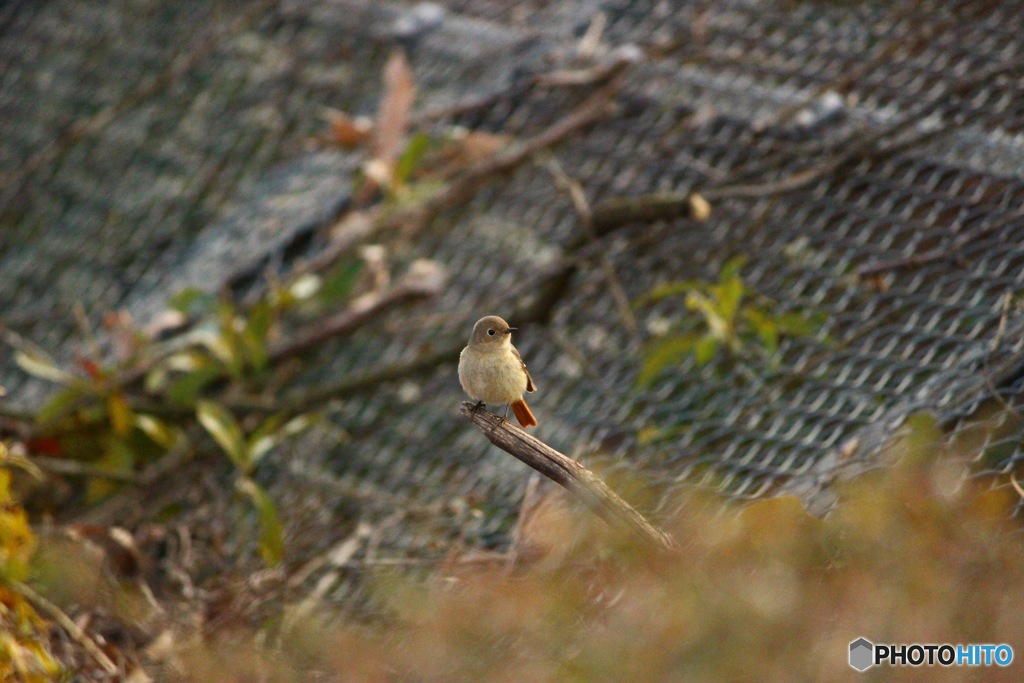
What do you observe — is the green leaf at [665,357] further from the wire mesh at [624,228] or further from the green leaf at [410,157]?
the green leaf at [410,157]

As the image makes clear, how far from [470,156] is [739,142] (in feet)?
3.85

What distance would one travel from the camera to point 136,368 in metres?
4.00

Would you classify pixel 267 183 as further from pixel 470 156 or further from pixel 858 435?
pixel 858 435

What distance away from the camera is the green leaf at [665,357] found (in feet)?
10.4

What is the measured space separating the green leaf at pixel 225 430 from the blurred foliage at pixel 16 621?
3.37ft

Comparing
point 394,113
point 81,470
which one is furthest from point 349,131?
point 81,470

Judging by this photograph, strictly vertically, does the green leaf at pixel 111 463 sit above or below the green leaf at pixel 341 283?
below

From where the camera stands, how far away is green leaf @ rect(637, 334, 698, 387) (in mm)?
3178

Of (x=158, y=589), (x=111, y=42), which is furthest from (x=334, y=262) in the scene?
(x=111, y=42)

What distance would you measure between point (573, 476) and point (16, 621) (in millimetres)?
1353

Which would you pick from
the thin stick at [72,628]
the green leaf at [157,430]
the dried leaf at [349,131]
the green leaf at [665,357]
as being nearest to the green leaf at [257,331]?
the green leaf at [157,430]

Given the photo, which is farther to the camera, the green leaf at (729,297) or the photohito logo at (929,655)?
the green leaf at (729,297)

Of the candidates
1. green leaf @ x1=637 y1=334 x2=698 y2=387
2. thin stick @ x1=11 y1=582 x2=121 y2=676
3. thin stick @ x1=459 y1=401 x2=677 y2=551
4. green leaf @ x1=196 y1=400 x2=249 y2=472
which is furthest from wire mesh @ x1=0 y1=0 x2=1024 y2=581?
thin stick @ x1=11 y1=582 x2=121 y2=676

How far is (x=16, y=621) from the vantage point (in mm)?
2332
